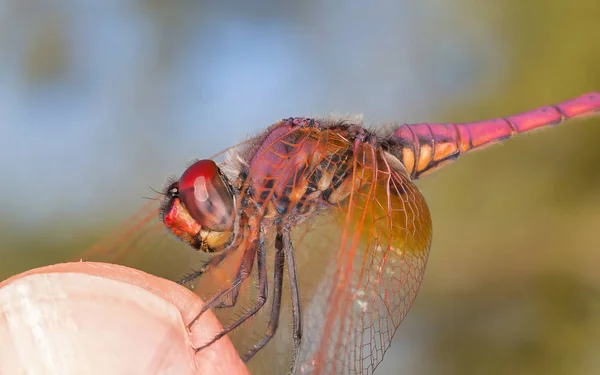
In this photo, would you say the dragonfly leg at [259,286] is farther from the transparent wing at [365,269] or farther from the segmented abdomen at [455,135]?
the segmented abdomen at [455,135]

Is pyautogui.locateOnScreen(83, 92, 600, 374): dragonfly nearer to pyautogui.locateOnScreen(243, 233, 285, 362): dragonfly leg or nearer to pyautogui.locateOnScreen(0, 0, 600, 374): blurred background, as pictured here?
pyautogui.locateOnScreen(243, 233, 285, 362): dragonfly leg

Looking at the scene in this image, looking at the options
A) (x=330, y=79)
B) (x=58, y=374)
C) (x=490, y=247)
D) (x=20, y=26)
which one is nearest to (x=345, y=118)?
(x=58, y=374)

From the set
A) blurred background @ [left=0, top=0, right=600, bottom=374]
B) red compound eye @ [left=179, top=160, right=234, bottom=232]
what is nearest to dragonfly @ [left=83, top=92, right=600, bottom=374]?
red compound eye @ [left=179, top=160, right=234, bottom=232]

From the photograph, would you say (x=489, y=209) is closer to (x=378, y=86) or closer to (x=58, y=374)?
(x=378, y=86)

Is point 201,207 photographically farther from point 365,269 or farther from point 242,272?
point 365,269

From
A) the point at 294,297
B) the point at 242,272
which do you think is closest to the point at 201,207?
the point at 242,272

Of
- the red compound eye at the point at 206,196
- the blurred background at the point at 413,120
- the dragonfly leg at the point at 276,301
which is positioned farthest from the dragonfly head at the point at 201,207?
the blurred background at the point at 413,120
